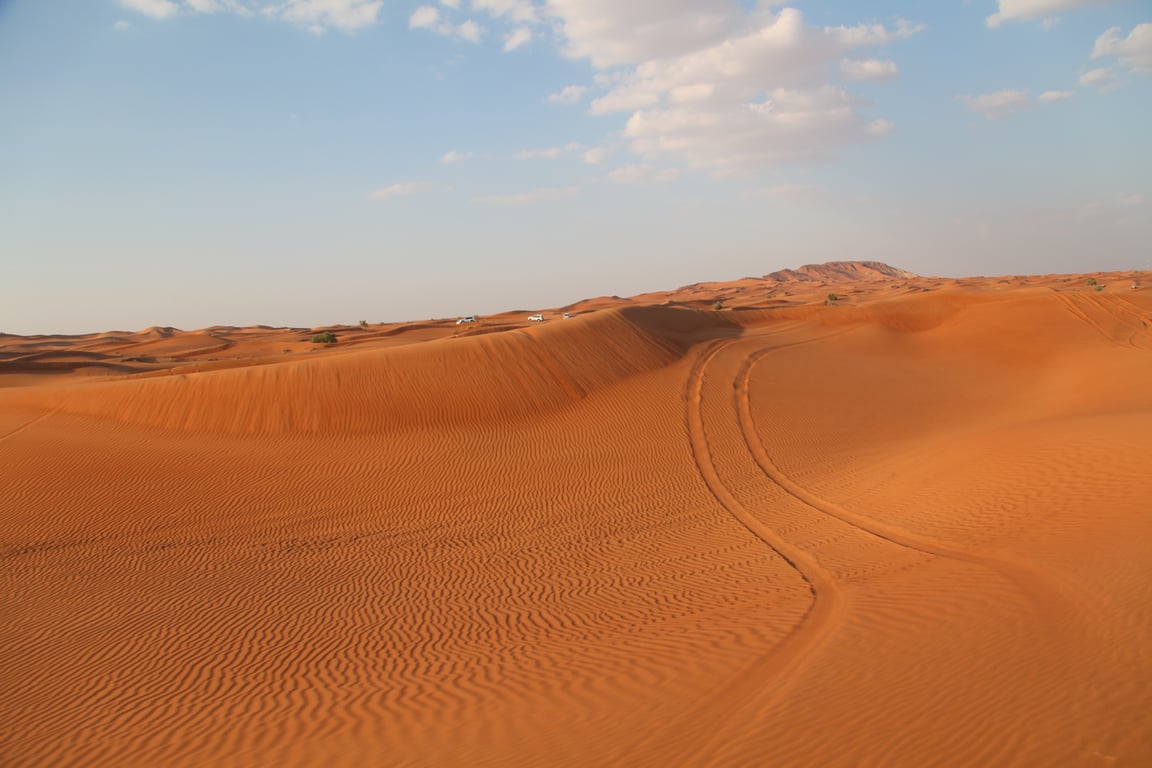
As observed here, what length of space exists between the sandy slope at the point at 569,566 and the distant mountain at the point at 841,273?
104 m

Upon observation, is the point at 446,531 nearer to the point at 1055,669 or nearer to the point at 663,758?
the point at 663,758

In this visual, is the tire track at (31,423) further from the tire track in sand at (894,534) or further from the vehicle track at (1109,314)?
the vehicle track at (1109,314)

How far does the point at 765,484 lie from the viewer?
1416 centimetres

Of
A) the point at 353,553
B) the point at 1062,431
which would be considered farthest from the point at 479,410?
the point at 1062,431

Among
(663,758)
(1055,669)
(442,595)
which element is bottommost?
(442,595)

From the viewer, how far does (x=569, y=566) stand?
33.6ft

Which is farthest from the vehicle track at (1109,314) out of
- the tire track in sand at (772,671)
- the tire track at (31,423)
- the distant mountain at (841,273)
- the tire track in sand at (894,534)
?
the distant mountain at (841,273)

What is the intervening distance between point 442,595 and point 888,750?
21.0 feet

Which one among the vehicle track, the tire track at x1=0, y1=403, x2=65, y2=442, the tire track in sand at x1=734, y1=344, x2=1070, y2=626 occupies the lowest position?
the tire track in sand at x1=734, y1=344, x2=1070, y2=626

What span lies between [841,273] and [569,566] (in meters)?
136

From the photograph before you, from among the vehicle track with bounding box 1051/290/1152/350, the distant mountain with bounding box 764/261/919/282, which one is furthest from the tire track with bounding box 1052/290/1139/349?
the distant mountain with bounding box 764/261/919/282

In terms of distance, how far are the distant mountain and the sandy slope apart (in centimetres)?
10422

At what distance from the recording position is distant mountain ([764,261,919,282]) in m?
123

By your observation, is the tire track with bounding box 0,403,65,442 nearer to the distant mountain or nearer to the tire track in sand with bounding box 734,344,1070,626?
the tire track in sand with bounding box 734,344,1070,626
